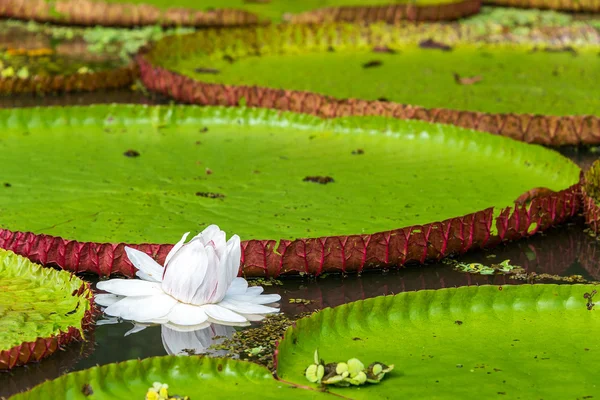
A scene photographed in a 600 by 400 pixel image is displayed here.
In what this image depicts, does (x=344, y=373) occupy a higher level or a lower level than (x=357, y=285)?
higher

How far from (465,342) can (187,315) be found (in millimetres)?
647

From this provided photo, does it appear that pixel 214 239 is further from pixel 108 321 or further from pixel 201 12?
pixel 201 12

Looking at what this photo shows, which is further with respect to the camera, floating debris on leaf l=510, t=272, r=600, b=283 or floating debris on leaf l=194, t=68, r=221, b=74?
floating debris on leaf l=194, t=68, r=221, b=74

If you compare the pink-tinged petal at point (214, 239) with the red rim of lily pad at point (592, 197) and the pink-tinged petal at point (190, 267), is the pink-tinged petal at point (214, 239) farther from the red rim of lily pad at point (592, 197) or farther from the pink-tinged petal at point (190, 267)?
the red rim of lily pad at point (592, 197)

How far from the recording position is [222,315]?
2389 mm

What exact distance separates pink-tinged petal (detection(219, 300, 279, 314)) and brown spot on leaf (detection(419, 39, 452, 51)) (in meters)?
3.43

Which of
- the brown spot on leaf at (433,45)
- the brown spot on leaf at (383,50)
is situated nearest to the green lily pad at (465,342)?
the brown spot on leaf at (383,50)

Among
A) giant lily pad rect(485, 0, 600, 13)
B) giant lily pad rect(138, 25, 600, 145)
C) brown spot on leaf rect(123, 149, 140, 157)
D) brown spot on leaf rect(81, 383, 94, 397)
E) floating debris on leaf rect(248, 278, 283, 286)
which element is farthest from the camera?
giant lily pad rect(485, 0, 600, 13)

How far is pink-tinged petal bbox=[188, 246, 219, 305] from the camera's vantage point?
237 centimetres

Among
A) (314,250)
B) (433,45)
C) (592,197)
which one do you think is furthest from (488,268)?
(433,45)

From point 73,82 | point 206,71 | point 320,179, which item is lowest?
point 73,82

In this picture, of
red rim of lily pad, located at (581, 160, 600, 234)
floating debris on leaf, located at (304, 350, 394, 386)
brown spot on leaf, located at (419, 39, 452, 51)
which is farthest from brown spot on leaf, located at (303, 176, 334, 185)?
brown spot on leaf, located at (419, 39, 452, 51)

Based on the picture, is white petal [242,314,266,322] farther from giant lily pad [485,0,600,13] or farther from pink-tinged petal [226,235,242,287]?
giant lily pad [485,0,600,13]

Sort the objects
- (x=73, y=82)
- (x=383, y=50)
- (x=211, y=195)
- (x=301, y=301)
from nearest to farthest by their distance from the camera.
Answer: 1. (x=301, y=301)
2. (x=211, y=195)
3. (x=73, y=82)
4. (x=383, y=50)
